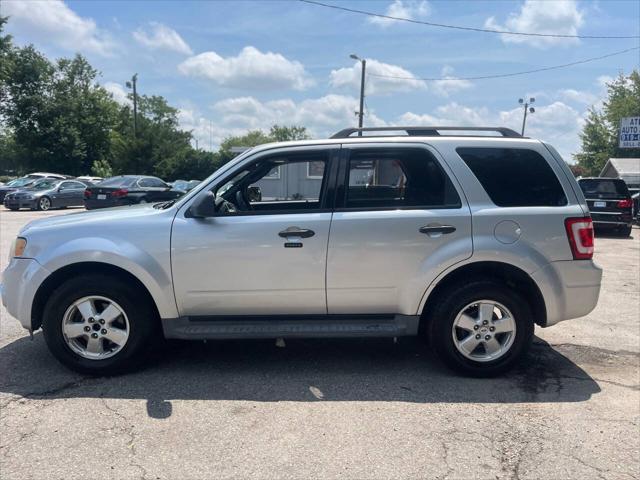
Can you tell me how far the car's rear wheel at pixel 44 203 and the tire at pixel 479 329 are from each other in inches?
918

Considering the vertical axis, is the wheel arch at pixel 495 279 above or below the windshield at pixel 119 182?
below

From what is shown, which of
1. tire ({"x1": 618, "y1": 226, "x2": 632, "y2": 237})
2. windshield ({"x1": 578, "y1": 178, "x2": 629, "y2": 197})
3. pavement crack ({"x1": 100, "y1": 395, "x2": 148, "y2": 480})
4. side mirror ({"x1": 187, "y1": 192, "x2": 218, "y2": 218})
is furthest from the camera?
tire ({"x1": 618, "y1": 226, "x2": 632, "y2": 237})

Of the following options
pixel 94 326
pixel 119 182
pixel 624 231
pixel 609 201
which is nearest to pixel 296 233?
pixel 94 326

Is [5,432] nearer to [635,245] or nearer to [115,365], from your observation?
[115,365]

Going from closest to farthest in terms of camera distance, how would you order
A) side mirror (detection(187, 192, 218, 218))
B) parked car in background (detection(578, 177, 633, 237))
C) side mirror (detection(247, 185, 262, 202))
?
side mirror (detection(187, 192, 218, 218))
side mirror (detection(247, 185, 262, 202))
parked car in background (detection(578, 177, 633, 237))

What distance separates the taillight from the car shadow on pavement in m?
1.08

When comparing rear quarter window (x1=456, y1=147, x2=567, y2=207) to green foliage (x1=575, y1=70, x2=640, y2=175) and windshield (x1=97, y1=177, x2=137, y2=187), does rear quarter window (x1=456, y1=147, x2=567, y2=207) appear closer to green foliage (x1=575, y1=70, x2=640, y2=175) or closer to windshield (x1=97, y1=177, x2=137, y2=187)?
windshield (x1=97, y1=177, x2=137, y2=187)

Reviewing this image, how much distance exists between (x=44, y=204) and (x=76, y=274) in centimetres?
2194

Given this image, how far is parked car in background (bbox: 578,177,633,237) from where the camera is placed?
1512 centimetres

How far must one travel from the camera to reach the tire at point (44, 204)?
2316 cm

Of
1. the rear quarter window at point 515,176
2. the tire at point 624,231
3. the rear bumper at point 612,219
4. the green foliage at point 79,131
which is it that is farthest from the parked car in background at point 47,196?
the rear quarter window at point 515,176

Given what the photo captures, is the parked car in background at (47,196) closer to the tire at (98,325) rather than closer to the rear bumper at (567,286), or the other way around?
the tire at (98,325)

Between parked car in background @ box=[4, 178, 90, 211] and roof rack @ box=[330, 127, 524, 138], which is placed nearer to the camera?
roof rack @ box=[330, 127, 524, 138]

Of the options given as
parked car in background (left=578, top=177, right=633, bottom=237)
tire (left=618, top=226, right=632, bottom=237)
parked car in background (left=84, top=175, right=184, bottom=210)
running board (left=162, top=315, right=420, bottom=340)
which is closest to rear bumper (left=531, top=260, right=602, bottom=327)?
running board (left=162, top=315, right=420, bottom=340)
